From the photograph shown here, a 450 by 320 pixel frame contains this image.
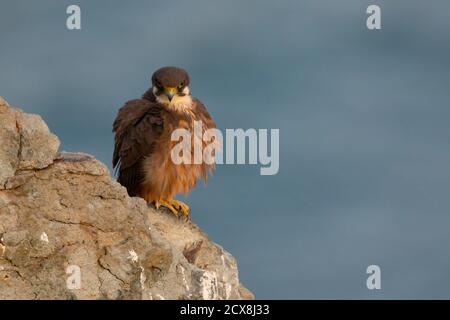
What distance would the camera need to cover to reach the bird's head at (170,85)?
10758mm

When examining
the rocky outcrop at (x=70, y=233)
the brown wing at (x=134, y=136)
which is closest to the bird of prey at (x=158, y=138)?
the brown wing at (x=134, y=136)

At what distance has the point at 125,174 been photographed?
35.6 feet

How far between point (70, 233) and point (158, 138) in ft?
11.0

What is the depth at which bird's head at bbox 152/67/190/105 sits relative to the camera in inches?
424

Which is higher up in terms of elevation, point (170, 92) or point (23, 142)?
point (170, 92)

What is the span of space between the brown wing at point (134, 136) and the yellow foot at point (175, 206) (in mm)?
478

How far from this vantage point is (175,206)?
10188 millimetres

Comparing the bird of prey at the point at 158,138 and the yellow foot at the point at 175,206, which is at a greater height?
the bird of prey at the point at 158,138

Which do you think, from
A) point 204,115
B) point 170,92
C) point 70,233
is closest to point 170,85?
point 170,92

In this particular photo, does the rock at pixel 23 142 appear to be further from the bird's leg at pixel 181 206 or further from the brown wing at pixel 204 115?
the brown wing at pixel 204 115

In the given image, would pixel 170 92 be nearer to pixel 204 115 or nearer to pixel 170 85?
pixel 170 85
